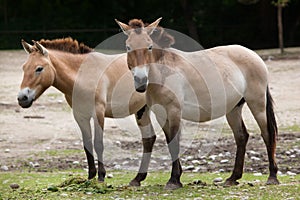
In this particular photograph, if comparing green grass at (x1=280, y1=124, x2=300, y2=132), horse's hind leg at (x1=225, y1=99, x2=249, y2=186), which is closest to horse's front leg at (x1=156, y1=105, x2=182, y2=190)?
horse's hind leg at (x1=225, y1=99, x2=249, y2=186)

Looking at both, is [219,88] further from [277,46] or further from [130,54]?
[277,46]

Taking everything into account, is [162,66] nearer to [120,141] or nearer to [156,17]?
[120,141]

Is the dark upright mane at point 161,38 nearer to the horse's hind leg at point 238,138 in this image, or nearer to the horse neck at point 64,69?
the horse's hind leg at point 238,138

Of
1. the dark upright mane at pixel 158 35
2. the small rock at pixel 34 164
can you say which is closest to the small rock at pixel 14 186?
the small rock at pixel 34 164

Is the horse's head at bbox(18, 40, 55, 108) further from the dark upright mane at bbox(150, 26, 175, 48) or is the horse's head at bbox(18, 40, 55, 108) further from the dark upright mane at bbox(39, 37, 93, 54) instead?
the dark upright mane at bbox(150, 26, 175, 48)

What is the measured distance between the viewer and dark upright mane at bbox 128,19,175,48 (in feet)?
24.3

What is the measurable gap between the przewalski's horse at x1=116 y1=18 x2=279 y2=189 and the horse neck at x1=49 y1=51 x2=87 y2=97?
1228mm

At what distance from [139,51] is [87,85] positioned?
5.23ft

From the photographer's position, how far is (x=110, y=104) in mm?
8906

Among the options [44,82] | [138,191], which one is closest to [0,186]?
[44,82]

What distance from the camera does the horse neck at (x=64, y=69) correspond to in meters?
8.39

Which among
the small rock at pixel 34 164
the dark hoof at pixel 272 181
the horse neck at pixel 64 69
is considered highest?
the horse neck at pixel 64 69

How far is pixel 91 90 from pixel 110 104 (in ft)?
1.63

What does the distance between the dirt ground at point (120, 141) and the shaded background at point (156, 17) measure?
37.4 ft
